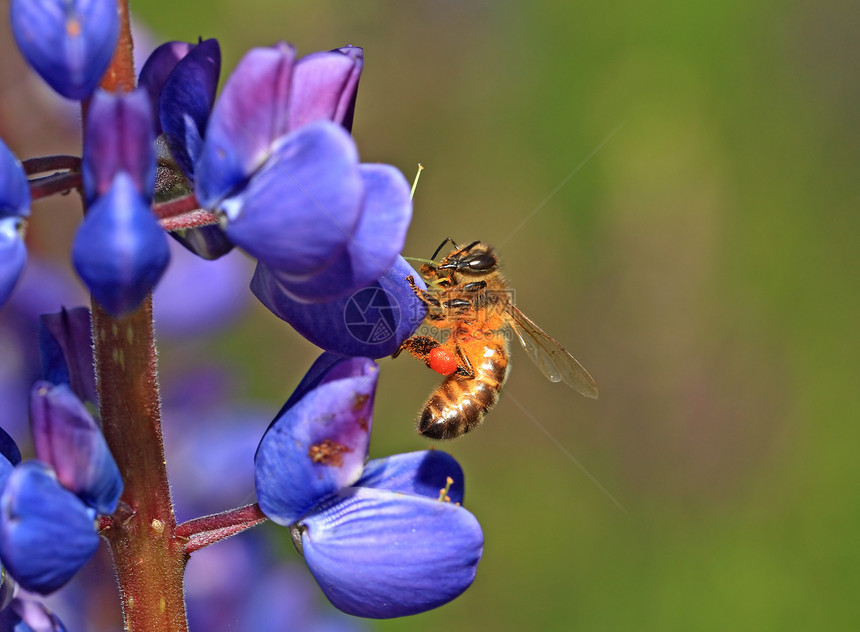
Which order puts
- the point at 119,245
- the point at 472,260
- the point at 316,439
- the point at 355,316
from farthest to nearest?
the point at 472,260 → the point at 355,316 → the point at 316,439 → the point at 119,245

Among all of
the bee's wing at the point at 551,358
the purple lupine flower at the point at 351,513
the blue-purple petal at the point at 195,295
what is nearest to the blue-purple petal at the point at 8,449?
the purple lupine flower at the point at 351,513

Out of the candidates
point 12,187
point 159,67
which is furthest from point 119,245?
point 159,67

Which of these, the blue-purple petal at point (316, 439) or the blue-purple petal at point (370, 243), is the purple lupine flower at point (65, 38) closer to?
the blue-purple petal at point (370, 243)

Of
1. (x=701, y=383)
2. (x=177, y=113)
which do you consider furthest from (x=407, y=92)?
(x=177, y=113)

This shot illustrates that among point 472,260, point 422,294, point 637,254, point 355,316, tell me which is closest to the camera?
point 355,316

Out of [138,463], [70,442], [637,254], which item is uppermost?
[70,442]

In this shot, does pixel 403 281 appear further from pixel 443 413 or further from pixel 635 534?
pixel 635 534

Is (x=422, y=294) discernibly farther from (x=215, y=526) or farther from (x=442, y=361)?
(x=215, y=526)

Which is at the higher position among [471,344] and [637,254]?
[471,344]
